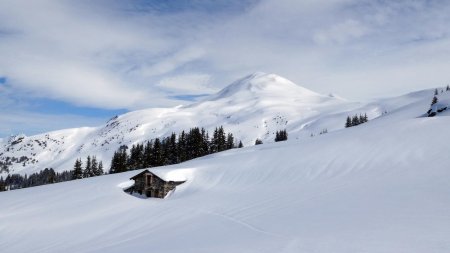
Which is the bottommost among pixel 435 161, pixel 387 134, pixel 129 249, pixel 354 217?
pixel 129 249

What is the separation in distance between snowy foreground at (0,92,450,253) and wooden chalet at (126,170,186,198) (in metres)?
1.32

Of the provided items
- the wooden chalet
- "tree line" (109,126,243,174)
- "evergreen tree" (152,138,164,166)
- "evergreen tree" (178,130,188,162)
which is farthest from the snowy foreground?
"evergreen tree" (178,130,188,162)

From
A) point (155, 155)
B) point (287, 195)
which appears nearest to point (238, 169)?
point (287, 195)

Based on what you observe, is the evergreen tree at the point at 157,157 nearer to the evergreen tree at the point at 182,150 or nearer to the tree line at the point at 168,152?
the tree line at the point at 168,152

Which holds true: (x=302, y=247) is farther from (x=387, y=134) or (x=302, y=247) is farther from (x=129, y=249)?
(x=387, y=134)

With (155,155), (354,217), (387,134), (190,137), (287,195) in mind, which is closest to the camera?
(354,217)

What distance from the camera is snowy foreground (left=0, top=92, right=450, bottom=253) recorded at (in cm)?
1861

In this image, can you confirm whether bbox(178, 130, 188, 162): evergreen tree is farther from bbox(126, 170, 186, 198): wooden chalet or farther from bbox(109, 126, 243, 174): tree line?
bbox(126, 170, 186, 198): wooden chalet

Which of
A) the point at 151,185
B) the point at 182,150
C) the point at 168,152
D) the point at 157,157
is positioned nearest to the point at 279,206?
the point at 151,185

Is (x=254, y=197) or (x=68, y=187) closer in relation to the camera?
(x=254, y=197)

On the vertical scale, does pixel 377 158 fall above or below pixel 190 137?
below

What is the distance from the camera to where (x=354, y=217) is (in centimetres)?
2219

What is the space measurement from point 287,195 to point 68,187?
105ft

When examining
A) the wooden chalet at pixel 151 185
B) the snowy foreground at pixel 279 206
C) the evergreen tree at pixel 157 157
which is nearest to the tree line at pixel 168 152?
the evergreen tree at pixel 157 157
